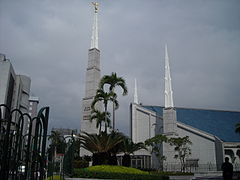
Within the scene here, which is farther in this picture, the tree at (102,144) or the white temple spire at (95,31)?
the white temple spire at (95,31)

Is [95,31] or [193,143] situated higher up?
[95,31]

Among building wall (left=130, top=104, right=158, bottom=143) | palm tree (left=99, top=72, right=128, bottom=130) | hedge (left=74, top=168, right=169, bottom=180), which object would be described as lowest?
hedge (left=74, top=168, right=169, bottom=180)

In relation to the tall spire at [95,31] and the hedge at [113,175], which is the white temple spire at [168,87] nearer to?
the tall spire at [95,31]

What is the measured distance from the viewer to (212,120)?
5475 centimetres

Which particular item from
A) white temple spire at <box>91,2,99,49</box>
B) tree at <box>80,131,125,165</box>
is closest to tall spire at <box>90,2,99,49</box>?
white temple spire at <box>91,2,99,49</box>

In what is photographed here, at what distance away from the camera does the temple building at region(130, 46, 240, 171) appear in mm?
40688

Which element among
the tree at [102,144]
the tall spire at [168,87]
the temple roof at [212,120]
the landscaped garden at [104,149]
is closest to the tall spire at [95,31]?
the landscaped garden at [104,149]

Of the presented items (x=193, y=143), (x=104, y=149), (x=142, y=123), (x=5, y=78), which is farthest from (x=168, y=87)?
(x=5, y=78)

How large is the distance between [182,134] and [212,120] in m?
15.6

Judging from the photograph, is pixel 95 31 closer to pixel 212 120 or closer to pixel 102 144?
pixel 102 144

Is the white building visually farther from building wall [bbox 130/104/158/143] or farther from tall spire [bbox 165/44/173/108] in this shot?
tall spire [bbox 165/44/173/108]

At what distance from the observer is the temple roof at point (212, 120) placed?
49688 mm

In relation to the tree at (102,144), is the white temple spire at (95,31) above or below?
above

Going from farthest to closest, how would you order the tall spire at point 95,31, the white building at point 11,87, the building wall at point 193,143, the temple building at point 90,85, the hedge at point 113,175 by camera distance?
1. the white building at point 11,87
2. the building wall at point 193,143
3. the tall spire at point 95,31
4. the temple building at point 90,85
5. the hedge at point 113,175
